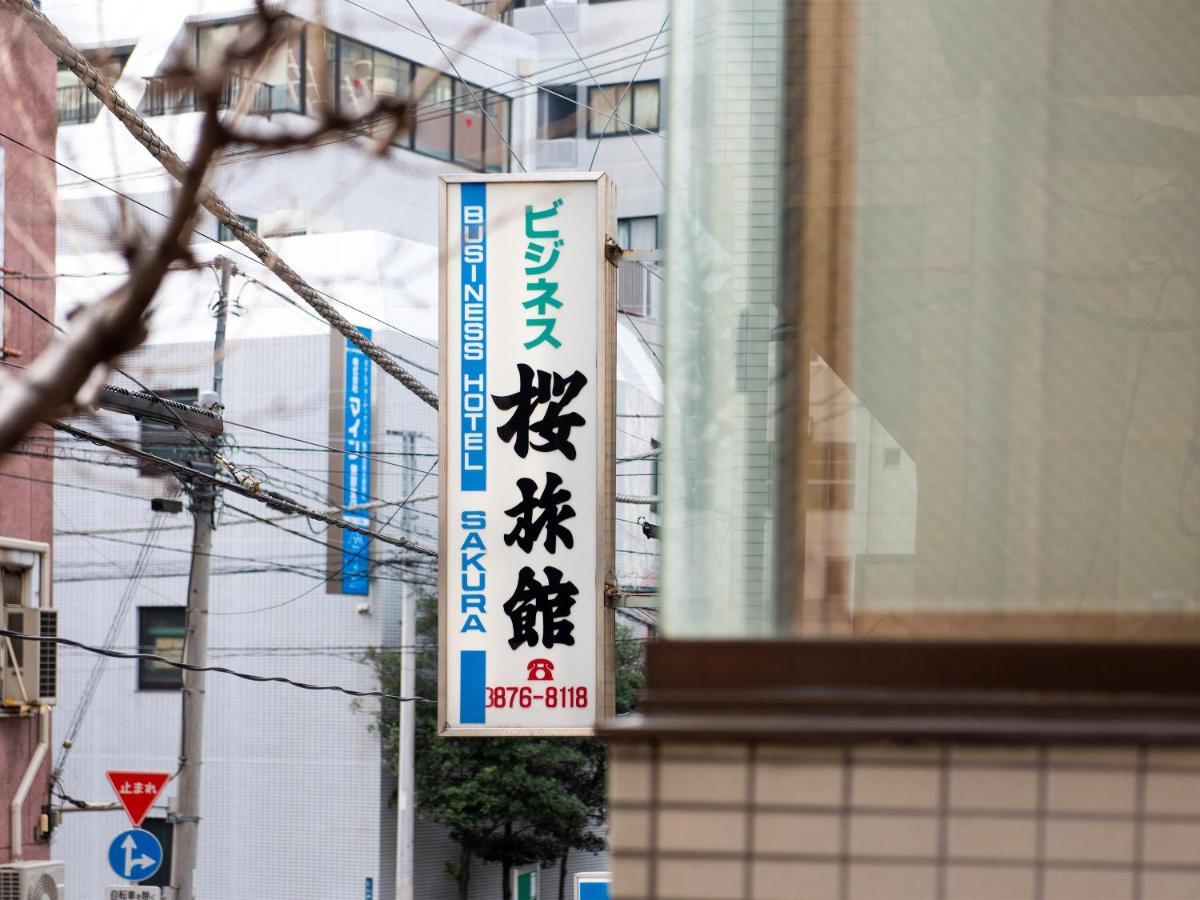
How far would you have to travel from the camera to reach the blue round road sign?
14.3 meters

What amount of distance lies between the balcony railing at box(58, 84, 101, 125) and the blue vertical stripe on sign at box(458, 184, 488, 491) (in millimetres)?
22284

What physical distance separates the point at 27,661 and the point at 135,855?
10.5 feet

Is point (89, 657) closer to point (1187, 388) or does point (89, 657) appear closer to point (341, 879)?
point (341, 879)

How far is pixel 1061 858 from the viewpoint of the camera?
319 cm

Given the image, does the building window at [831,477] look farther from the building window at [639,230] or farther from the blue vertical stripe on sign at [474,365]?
the building window at [639,230]

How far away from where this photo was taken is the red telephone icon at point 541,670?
8320 millimetres

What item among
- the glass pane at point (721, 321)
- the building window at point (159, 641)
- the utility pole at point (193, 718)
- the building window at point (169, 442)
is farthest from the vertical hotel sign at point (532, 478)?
the building window at point (159, 641)

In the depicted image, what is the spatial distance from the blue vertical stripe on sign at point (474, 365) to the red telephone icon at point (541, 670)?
3.21 feet

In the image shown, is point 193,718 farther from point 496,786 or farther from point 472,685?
point 496,786

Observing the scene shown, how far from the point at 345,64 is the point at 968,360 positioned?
3043 cm

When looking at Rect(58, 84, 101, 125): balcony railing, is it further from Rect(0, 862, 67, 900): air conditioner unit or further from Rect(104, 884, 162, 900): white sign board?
Rect(104, 884, 162, 900): white sign board

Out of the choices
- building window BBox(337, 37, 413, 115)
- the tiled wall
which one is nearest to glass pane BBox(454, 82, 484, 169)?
building window BBox(337, 37, 413, 115)

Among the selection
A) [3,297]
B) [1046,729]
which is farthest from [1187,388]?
[3,297]

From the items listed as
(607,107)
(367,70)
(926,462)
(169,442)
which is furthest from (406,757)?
(926,462)
